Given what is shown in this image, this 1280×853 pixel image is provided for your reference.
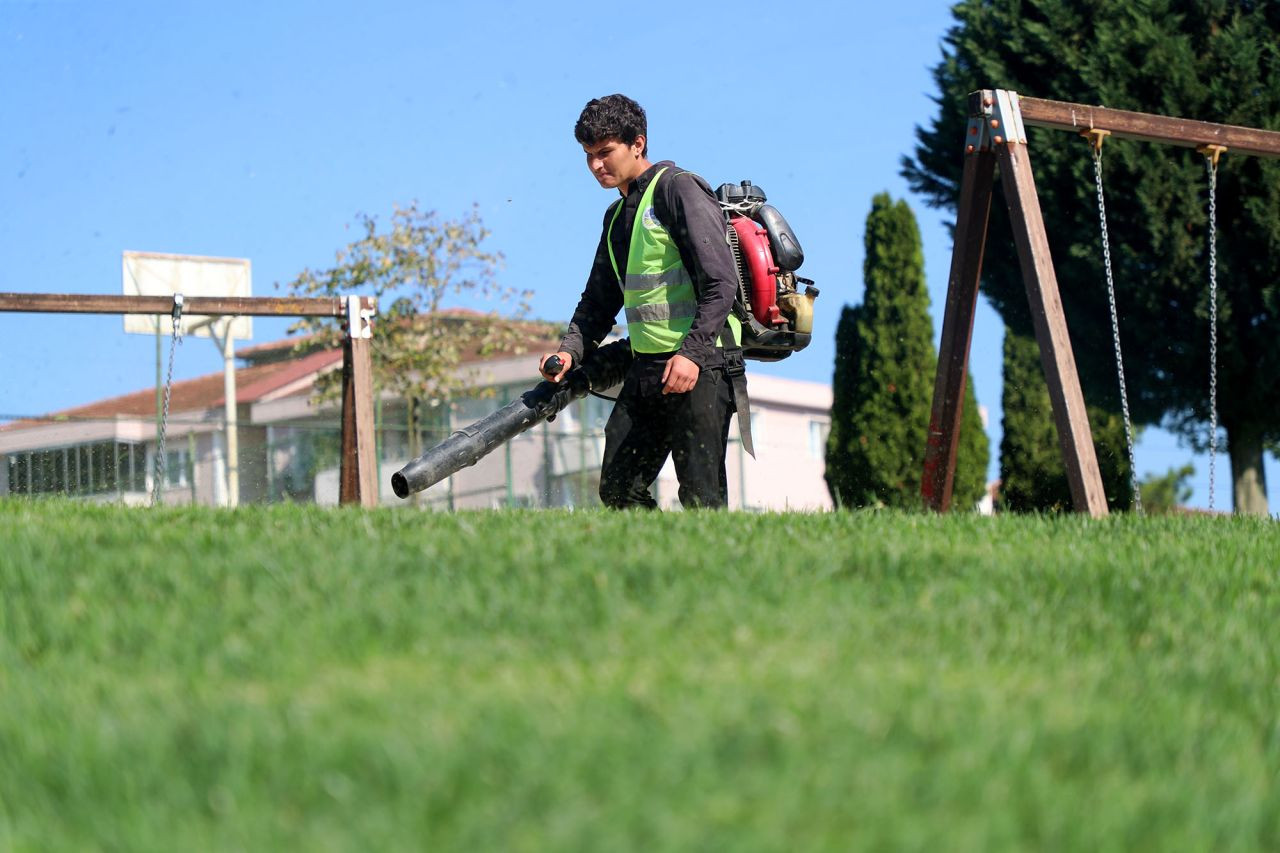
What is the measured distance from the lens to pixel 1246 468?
23.2 meters

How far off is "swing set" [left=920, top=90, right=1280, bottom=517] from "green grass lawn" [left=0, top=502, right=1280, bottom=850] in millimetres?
3594

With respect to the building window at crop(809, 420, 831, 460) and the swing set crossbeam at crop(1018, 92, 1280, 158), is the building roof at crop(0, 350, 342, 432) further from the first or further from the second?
the swing set crossbeam at crop(1018, 92, 1280, 158)

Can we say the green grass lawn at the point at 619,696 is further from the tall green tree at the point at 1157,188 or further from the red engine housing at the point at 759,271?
the tall green tree at the point at 1157,188

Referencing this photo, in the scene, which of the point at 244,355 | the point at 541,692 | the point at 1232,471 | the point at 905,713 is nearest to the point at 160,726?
the point at 541,692

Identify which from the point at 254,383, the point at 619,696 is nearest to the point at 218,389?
the point at 254,383

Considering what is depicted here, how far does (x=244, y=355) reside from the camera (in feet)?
208

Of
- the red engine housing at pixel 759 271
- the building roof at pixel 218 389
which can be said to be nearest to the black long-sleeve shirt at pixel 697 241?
the red engine housing at pixel 759 271

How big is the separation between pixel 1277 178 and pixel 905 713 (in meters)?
19.0

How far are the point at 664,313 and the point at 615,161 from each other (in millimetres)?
730

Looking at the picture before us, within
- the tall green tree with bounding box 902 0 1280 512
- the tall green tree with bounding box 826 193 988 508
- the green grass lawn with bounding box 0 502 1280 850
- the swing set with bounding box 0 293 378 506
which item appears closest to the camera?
the green grass lawn with bounding box 0 502 1280 850

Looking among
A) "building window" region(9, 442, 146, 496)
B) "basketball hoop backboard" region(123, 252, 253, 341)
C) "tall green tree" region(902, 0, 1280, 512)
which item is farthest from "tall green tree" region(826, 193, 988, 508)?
"basketball hoop backboard" region(123, 252, 253, 341)

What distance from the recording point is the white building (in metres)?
19.4

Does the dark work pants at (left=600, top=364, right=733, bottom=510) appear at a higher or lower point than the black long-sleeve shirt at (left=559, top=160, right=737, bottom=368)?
lower

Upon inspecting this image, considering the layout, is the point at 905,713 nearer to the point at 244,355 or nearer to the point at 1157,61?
the point at 1157,61
